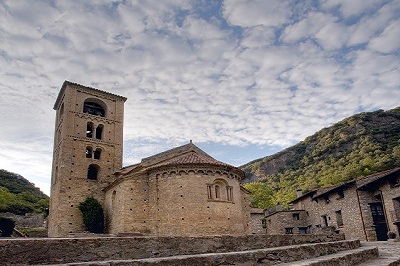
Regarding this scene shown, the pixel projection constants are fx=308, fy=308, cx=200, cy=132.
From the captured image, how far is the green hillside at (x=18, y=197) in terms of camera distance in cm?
5269

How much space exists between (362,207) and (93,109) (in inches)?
979

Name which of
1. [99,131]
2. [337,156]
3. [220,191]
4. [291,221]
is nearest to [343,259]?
[220,191]

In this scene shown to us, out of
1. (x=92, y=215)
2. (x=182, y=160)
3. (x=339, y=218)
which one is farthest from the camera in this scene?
(x=339, y=218)

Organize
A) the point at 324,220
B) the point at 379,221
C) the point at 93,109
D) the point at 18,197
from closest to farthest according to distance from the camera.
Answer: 1. the point at 379,221
2. the point at 93,109
3. the point at 324,220
4. the point at 18,197

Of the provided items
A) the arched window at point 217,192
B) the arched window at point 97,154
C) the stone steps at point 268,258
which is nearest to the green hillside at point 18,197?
the arched window at point 97,154

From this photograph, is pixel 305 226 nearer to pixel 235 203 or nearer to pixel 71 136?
pixel 235 203

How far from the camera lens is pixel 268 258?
235 inches

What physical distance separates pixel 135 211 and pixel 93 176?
851 centimetres

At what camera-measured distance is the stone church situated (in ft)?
63.3

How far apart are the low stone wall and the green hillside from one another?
52359 mm

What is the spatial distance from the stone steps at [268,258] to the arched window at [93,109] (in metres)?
25.0

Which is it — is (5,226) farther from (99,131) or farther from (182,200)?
(99,131)

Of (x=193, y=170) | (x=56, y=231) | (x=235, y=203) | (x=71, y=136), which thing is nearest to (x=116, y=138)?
Result: (x=71, y=136)

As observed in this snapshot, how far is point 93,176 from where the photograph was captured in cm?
2738
